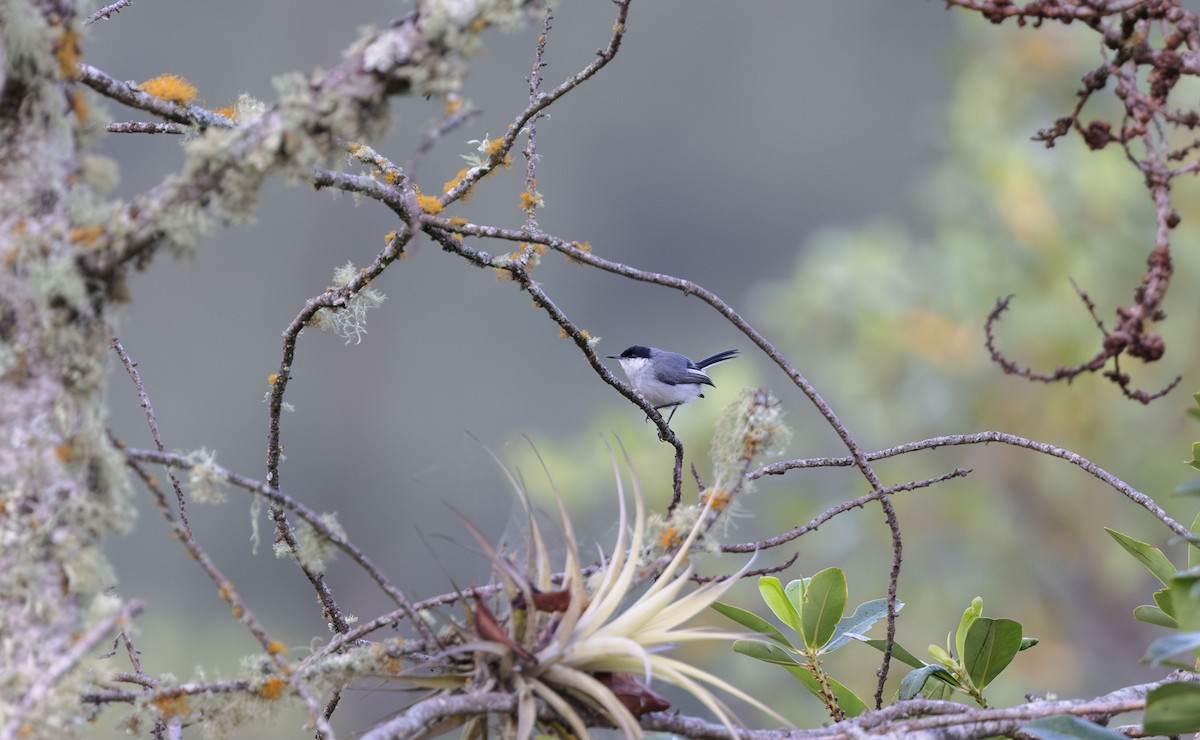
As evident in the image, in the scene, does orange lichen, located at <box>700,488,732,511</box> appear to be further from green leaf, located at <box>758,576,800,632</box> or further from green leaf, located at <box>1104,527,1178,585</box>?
green leaf, located at <box>1104,527,1178,585</box>

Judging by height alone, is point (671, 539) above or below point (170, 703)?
above

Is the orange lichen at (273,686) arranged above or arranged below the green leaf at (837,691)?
below

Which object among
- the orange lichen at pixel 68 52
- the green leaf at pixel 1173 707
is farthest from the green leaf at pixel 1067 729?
the orange lichen at pixel 68 52

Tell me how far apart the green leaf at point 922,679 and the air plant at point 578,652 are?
0.44 meters

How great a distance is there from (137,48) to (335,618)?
18.0 metres

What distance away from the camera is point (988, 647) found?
131 cm

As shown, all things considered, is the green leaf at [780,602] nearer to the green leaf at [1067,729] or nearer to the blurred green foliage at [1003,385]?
the green leaf at [1067,729]

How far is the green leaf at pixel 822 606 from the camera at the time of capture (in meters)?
1.36

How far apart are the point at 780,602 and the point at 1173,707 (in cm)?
55

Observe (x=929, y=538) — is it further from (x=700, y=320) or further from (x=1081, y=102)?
(x=700, y=320)

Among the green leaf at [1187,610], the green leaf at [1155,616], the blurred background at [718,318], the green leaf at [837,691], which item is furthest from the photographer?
the blurred background at [718,318]

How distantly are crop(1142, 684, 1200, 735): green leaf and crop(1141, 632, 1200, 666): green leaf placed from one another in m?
0.03

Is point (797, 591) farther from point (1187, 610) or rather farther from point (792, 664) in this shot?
point (1187, 610)

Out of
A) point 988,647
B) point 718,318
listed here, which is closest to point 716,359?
point 988,647
